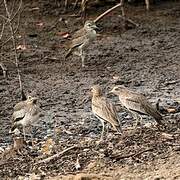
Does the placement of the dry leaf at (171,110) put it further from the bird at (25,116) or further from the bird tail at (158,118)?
the bird at (25,116)

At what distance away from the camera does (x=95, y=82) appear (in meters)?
12.3

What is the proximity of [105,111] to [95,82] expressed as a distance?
289 cm

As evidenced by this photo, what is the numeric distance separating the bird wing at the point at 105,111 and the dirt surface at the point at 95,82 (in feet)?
0.88

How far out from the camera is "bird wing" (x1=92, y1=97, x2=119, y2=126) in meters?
9.27

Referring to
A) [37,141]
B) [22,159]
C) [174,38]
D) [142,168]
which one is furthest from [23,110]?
[174,38]

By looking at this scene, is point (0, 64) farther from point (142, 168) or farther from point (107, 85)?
point (142, 168)

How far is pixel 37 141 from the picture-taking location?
9758 mm

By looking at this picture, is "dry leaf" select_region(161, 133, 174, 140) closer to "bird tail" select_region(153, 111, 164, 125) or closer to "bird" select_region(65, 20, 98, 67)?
"bird tail" select_region(153, 111, 164, 125)

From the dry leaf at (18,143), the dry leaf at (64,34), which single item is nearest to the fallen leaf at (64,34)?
the dry leaf at (64,34)

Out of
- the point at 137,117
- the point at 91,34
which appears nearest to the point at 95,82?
the point at 91,34

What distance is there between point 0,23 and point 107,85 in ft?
13.3

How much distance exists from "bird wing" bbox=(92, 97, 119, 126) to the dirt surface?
10.5 inches

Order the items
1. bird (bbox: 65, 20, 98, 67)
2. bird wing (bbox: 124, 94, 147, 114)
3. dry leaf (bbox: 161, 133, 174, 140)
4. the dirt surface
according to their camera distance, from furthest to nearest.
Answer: bird (bbox: 65, 20, 98, 67)
bird wing (bbox: 124, 94, 147, 114)
dry leaf (bbox: 161, 133, 174, 140)
the dirt surface

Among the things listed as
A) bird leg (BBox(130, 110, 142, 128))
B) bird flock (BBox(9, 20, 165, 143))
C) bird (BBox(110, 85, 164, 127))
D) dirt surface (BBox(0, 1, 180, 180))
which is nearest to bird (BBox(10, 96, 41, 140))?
bird flock (BBox(9, 20, 165, 143))
